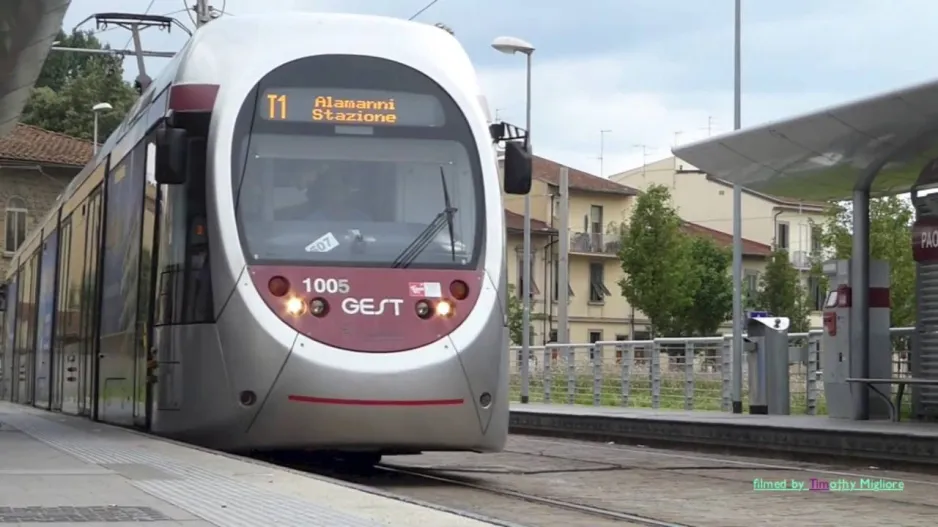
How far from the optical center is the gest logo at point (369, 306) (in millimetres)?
11531

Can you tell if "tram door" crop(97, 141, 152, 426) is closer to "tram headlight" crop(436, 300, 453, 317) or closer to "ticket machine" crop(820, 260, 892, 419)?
"tram headlight" crop(436, 300, 453, 317)

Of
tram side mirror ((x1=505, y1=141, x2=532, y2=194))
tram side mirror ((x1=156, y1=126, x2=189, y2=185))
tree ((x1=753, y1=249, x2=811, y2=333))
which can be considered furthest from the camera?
tree ((x1=753, y1=249, x2=811, y2=333))

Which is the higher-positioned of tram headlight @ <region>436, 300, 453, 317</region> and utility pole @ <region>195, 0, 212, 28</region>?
utility pole @ <region>195, 0, 212, 28</region>

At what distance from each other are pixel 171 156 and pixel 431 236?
204cm

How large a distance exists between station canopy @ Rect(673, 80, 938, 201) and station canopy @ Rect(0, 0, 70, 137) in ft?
26.2

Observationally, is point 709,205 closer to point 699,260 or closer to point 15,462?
point 699,260

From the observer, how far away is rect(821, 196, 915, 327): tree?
50.9m

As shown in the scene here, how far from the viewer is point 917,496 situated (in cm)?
1202

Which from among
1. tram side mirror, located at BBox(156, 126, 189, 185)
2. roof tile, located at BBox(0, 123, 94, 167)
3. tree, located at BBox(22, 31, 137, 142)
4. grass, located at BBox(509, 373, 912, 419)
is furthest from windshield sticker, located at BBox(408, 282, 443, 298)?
tree, located at BBox(22, 31, 137, 142)

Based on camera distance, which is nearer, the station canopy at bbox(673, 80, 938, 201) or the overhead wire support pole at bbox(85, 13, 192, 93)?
the station canopy at bbox(673, 80, 938, 201)

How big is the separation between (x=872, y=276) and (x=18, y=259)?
18099 millimetres

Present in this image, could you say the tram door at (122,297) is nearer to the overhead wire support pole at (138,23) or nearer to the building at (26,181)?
the overhead wire support pole at (138,23)

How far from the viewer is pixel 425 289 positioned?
11.8 m

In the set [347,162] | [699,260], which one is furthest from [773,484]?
[699,260]
